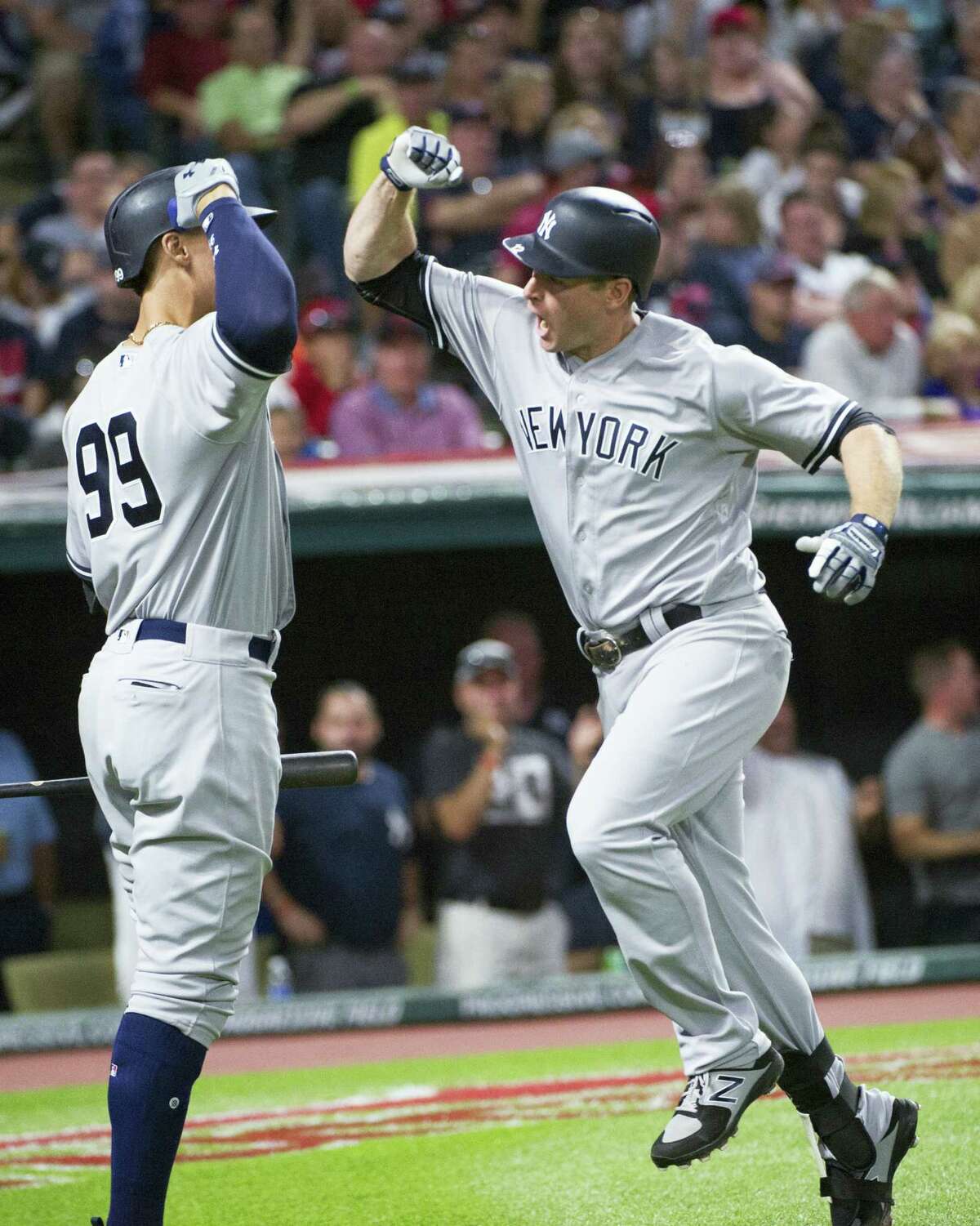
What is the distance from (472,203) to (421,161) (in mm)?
5657

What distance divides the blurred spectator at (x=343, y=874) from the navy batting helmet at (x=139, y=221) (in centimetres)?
430

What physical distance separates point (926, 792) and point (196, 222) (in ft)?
18.6

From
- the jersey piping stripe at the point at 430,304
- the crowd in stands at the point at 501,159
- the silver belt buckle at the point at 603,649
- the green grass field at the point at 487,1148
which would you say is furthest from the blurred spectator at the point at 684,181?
the silver belt buckle at the point at 603,649

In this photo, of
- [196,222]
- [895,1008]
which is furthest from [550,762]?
[196,222]

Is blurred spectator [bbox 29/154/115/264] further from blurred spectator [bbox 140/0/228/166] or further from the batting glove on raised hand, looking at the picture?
the batting glove on raised hand

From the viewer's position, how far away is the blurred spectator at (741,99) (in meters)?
10.1

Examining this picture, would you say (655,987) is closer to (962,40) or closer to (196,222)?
(196,222)

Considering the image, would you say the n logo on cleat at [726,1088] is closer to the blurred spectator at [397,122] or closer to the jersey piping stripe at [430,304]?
the jersey piping stripe at [430,304]

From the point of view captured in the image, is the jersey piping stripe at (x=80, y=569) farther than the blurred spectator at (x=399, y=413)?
No

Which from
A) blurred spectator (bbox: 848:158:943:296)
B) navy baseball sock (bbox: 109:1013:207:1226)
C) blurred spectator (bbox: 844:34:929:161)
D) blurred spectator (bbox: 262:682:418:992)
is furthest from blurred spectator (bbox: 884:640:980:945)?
navy baseball sock (bbox: 109:1013:207:1226)

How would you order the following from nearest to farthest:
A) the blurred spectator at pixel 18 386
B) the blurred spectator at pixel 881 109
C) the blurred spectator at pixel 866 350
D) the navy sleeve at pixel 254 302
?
the navy sleeve at pixel 254 302 → the blurred spectator at pixel 18 386 → the blurred spectator at pixel 866 350 → the blurred spectator at pixel 881 109

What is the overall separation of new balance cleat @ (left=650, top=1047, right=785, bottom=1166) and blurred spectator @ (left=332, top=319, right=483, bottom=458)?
5.02m

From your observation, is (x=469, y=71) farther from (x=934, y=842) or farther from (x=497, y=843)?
(x=934, y=842)

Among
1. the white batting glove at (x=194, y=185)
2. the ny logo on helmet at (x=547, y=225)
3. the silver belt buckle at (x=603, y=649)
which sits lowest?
the silver belt buckle at (x=603, y=649)
